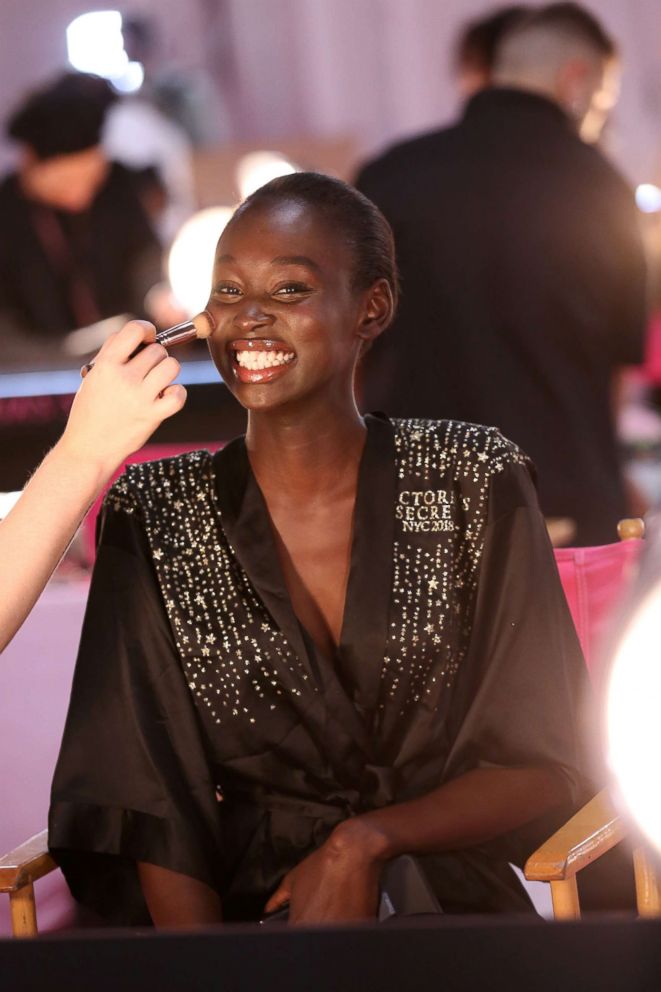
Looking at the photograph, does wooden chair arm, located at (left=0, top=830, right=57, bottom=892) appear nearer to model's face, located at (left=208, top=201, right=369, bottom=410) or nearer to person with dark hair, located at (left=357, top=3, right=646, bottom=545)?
model's face, located at (left=208, top=201, right=369, bottom=410)

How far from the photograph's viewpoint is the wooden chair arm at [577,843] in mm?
1358

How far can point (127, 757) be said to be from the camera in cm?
144

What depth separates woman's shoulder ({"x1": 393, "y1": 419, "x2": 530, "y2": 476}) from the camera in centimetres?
154

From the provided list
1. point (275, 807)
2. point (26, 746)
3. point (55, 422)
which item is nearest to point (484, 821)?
point (275, 807)

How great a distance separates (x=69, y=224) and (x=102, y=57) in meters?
1.36

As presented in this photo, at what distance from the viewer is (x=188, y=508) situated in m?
1.54

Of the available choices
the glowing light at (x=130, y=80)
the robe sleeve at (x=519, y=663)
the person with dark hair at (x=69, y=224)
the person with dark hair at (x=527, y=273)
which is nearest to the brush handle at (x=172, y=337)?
the robe sleeve at (x=519, y=663)

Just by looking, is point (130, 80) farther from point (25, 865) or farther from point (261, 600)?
point (25, 865)

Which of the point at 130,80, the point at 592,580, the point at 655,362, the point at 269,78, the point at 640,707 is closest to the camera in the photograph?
the point at 640,707

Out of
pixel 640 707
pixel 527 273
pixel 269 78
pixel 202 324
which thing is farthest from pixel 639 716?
pixel 269 78

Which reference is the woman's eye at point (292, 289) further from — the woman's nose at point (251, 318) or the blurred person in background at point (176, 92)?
the blurred person in background at point (176, 92)

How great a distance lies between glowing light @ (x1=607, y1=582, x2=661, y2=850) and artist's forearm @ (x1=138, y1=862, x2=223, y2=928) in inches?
35.1

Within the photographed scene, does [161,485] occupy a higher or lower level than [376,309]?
lower

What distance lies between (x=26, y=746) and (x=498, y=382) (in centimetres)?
120
